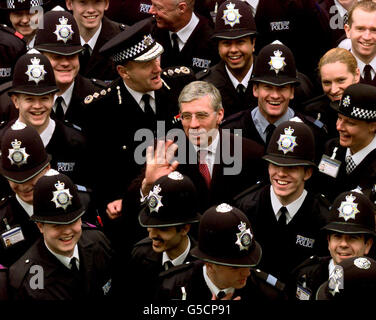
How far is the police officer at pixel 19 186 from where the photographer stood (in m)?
9.71

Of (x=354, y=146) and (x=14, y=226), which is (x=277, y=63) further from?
(x=14, y=226)

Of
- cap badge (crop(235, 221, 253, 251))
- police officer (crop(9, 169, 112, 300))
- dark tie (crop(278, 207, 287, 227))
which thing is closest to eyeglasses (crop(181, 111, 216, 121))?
dark tie (crop(278, 207, 287, 227))

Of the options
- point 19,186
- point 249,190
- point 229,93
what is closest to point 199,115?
Answer: point 249,190

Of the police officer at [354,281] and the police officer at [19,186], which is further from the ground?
the police officer at [354,281]

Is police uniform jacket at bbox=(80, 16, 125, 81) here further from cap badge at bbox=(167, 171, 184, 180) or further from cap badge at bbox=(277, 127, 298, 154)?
cap badge at bbox=(167, 171, 184, 180)

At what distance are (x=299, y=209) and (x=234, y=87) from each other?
2.03 m

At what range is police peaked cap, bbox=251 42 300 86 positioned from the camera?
1055 centimetres

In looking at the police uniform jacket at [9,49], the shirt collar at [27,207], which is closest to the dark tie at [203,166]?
the shirt collar at [27,207]

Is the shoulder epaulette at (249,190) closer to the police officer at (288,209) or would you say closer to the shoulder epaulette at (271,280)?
the police officer at (288,209)

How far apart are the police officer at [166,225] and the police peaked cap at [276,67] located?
187 centimetres

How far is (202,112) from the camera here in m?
9.95

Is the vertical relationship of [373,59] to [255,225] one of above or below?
above

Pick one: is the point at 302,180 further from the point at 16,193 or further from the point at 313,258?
the point at 16,193
